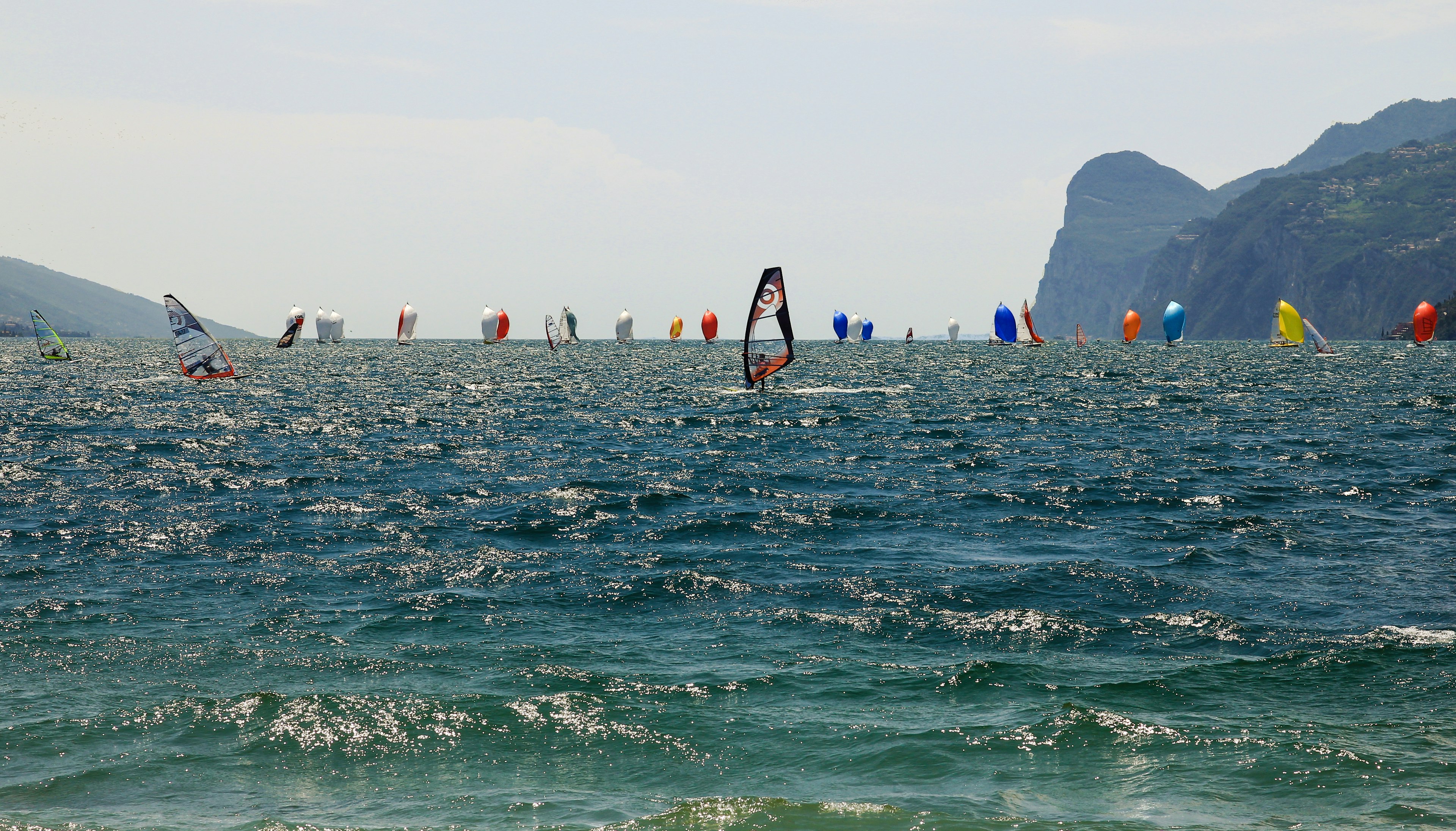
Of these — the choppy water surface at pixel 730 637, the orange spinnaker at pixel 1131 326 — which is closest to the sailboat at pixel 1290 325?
the orange spinnaker at pixel 1131 326

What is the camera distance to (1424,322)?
133 m

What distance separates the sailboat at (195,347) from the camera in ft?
188

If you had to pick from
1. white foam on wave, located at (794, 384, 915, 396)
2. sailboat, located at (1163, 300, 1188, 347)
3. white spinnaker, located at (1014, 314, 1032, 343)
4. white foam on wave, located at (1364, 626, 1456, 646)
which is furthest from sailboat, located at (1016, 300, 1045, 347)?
white foam on wave, located at (1364, 626, 1456, 646)

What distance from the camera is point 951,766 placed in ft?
27.5

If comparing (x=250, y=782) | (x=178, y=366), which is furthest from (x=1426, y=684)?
(x=178, y=366)

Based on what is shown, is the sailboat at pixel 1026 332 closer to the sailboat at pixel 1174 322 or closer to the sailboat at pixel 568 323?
the sailboat at pixel 1174 322

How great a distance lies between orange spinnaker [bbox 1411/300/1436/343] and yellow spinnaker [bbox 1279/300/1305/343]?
21.1m

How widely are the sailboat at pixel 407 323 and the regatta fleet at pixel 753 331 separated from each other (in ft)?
0.45

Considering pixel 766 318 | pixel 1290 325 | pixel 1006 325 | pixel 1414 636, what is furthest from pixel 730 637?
pixel 1006 325

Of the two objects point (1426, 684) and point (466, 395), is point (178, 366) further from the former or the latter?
point (1426, 684)

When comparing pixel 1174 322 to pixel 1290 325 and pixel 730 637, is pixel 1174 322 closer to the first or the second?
pixel 1290 325

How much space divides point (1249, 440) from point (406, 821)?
2989 centimetres

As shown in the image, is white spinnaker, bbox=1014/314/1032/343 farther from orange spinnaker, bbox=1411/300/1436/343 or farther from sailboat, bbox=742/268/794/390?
sailboat, bbox=742/268/794/390

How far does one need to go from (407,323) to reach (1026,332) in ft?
329
